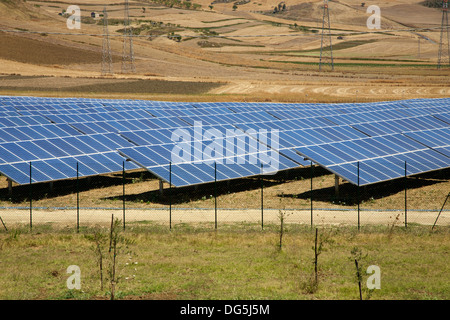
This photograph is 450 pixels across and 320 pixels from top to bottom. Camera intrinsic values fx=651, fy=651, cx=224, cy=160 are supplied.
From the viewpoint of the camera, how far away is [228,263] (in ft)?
67.7

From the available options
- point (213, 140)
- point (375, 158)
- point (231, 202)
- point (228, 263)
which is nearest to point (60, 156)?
point (213, 140)

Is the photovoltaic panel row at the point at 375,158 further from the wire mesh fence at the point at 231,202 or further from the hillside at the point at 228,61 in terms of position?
the hillside at the point at 228,61

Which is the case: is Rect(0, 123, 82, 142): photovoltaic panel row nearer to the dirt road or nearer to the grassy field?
the dirt road

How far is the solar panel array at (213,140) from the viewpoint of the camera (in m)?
32.6

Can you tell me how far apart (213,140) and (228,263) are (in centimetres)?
1691

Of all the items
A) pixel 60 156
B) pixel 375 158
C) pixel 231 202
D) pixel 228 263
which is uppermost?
pixel 228 263

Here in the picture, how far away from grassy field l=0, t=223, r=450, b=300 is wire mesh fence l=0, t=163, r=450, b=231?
1446 millimetres

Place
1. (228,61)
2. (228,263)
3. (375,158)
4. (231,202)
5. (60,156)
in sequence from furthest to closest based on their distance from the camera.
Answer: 1. (228,61)
2. (375,158)
3. (60,156)
4. (231,202)
5. (228,263)

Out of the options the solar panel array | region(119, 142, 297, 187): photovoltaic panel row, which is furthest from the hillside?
region(119, 142, 297, 187): photovoltaic panel row

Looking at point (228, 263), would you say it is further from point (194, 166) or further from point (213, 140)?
point (213, 140)

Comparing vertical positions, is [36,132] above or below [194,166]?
above

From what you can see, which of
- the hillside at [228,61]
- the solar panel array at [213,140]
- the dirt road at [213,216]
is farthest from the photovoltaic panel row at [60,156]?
the hillside at [228,61]
